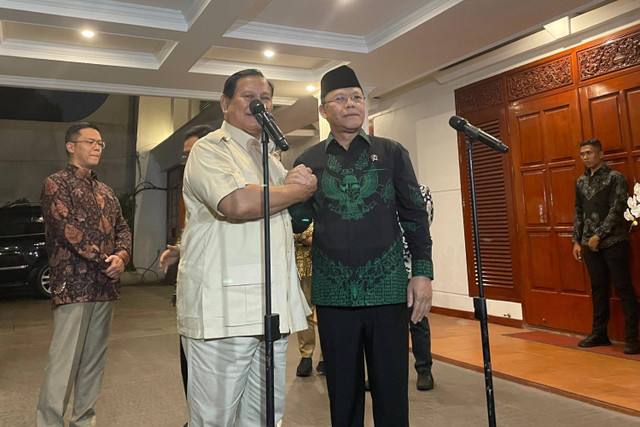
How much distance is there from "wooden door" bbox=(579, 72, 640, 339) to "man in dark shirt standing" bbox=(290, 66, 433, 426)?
2971mm

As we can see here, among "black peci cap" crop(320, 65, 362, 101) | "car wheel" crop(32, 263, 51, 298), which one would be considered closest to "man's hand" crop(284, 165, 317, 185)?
"black peci cap" crop(320, 65, 362, 101)

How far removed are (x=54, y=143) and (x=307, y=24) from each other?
332 inches

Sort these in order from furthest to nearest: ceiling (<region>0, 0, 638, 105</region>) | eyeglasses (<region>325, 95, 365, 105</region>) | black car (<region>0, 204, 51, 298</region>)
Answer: black car (<region>0, 204, 51, 298</region>) → ceiling (<region>0, 0, 638, 105</region>) → eyeglasses (<region>325, 95, 365, 105</region>)

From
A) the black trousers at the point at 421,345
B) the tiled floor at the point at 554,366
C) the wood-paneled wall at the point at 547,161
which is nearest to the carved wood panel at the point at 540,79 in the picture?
the wood-paneled wall at the point at 547,161

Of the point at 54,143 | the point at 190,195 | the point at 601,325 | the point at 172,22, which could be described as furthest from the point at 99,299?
the point at 54,143

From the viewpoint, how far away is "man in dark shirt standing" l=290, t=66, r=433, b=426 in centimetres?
142

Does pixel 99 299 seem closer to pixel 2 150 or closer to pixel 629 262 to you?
pixel 629 262

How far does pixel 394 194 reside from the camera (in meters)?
1.52

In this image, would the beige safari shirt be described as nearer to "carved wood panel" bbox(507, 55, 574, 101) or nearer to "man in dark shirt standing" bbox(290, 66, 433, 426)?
"man in dark shirt standing" bbox(290, 66, 433, 426)

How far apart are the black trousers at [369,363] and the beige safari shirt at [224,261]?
143mm

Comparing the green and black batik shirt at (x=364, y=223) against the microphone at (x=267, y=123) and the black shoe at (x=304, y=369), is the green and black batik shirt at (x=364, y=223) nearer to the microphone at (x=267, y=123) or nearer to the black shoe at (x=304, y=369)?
the microphone at (x=267, y=123)

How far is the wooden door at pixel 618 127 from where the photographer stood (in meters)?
3.62

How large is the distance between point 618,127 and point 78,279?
3900 millimetres

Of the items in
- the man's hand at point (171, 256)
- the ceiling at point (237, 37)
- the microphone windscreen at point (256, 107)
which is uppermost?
the ceiling at point (237, 37)
